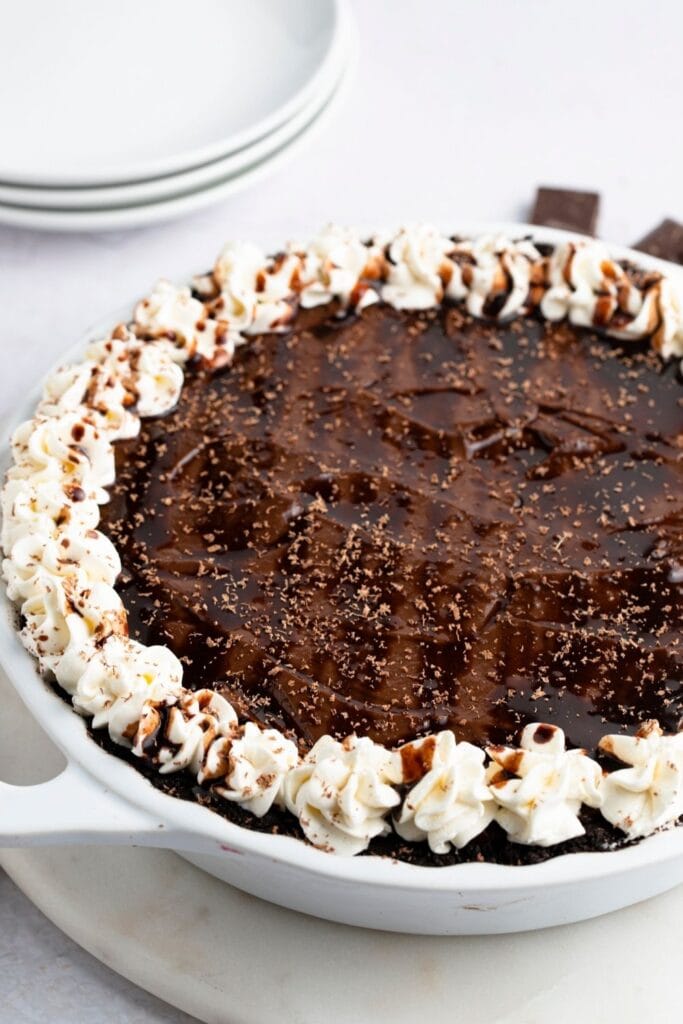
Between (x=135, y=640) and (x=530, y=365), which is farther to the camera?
(x=530, y=365)

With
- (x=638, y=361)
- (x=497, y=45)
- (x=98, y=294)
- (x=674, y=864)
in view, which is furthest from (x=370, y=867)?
(x=497, y=45)

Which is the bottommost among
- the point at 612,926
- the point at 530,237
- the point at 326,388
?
the point at 612,926

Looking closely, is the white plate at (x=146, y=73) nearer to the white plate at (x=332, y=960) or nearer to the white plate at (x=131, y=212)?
the white plate at (x=131, y=212)

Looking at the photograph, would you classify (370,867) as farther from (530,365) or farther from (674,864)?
(530,365)

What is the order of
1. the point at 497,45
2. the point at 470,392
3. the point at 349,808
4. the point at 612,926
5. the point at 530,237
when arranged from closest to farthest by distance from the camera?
the point at 349,808 → the point at 612,926 → the point at 470,392 → the point at 530,237 → the point at 497,45

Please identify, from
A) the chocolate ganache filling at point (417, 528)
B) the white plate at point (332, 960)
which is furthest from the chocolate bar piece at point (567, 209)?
the white plate at point (332, 960)

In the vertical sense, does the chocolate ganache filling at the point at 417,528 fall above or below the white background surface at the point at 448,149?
below

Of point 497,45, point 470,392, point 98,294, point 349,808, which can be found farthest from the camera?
point 497,45
